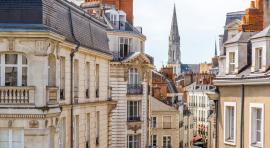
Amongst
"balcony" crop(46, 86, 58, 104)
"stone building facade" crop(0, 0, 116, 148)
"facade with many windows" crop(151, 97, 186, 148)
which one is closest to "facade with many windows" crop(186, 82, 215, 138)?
"facade with many windows" crop(151, 97, 186, 148)

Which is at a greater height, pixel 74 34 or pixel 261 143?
pixel 74 34

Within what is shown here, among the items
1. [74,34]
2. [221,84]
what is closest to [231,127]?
[221,84]

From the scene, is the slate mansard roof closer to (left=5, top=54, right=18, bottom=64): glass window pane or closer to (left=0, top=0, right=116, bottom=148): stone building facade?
(left=0, top=0, right=116, bottom=148): stone building facade

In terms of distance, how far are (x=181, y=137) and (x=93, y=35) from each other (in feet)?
177

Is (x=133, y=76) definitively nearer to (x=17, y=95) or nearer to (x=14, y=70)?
(x=14, y=70)

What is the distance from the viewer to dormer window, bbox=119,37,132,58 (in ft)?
174

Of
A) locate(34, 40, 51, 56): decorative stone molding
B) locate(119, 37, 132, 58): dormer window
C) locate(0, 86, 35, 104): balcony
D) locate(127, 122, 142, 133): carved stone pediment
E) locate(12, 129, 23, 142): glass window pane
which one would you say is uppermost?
locate(119, 37, 132, 58): dormer window

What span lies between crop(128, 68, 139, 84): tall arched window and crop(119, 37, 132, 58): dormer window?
1.41 m

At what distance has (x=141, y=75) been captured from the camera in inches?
2131

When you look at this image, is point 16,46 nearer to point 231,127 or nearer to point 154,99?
point 231,127

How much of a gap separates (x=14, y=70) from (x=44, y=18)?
2302mm

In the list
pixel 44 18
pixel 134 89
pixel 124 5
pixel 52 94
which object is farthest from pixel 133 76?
pixel 44 18

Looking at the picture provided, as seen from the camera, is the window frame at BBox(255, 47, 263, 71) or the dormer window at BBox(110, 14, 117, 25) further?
the dormer window at BBox(110, 14, 117, 25)

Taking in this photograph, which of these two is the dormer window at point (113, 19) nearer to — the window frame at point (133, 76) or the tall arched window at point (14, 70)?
the window frame at point (133, 76)
